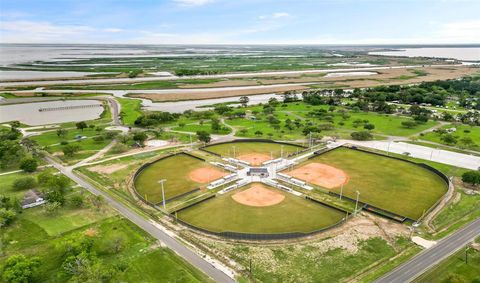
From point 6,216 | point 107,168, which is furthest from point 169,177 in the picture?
point 6,216

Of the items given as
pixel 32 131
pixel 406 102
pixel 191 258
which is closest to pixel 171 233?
pixel 191 258

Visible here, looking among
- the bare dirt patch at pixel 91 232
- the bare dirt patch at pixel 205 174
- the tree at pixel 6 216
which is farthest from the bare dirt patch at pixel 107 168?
the bare dirt patch at pixel 91 232

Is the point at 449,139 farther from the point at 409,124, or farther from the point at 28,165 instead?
the point at 28,165

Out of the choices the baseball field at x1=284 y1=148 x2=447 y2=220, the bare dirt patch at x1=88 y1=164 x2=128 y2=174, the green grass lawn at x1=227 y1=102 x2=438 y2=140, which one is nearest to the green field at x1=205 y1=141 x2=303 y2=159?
the green grass lawn at x1=227 y1=102 x2=438 y2=140

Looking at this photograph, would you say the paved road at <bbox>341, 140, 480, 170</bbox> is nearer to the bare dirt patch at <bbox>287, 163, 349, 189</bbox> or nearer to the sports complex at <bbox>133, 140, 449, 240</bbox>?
the sports complex at <bbox>133, 140, 449, 240</bbox>

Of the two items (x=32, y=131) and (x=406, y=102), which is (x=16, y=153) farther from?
(x=406, y=102)
